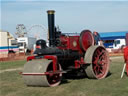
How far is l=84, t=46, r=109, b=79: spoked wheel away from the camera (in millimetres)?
8719

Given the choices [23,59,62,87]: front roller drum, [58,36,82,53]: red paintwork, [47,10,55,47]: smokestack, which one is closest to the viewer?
[23,59,62,87]: front roller drum

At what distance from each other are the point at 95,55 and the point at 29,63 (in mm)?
2742

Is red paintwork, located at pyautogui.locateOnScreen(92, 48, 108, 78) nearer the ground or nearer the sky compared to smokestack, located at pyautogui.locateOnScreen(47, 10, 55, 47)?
nearer the ground

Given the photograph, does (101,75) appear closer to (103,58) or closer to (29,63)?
(103,58)

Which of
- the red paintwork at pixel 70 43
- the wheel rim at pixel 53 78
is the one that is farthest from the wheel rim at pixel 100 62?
the wheel rim at pixel 53 78

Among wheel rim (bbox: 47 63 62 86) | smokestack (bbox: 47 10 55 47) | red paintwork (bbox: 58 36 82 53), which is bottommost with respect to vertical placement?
wheel rim (bbox: 47 63 62 86)

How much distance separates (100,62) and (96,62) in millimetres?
311

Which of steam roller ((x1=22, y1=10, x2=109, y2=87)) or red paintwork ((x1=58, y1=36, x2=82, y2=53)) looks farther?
red paintwork ((x1=58, y1=36, x2=82, y2=53))

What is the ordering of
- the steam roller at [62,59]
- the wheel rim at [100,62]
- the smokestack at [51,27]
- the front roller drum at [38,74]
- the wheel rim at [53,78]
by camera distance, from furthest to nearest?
the wheel rim at [100,62] → the smokestack at [51,27] → the wheel rim at [53,78] → the steam roller at [62,59] → the front roller drum at [38,74]

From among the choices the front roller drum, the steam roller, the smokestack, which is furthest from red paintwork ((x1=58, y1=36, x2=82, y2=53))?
the front roller drum

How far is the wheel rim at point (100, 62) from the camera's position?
9.08m

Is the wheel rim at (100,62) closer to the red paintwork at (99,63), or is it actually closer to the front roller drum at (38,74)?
the red paintwork at (99,63)

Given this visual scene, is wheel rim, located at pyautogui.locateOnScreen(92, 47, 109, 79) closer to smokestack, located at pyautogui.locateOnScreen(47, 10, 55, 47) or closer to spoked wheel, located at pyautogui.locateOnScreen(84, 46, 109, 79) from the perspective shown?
spoked wheel, located at pyautogui.locateOnScreen(84, 46, 109, 79)

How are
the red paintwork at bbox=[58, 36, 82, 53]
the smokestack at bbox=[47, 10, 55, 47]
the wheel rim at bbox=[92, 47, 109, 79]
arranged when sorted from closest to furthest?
1. the smokestack at bbox=[47, 10, 55, 47]
2. the red paintwork at bbox=[58, 36, 82, 53]
3. the wheel rim at bbox=[92, 47, 109, 79]
